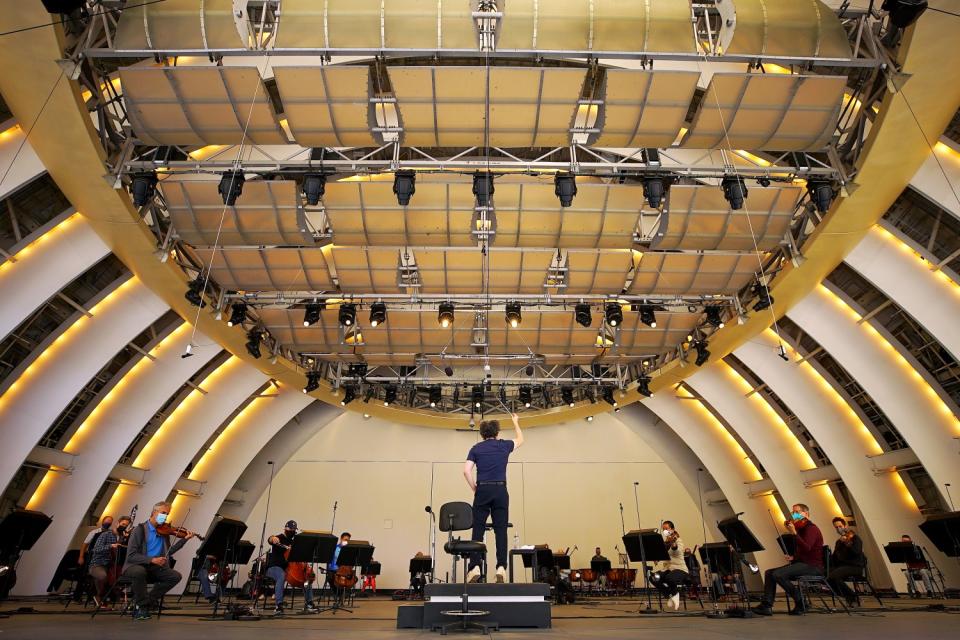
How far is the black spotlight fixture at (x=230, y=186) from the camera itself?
10828 mm

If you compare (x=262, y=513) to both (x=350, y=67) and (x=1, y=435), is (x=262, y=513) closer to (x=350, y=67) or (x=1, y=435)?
(x=1, y=435)

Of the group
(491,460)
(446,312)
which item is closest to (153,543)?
(491,460)

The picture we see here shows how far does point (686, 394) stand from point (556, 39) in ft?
57.2

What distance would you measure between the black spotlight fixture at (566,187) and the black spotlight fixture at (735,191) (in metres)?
2.82

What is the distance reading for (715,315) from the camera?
1563 centimetres

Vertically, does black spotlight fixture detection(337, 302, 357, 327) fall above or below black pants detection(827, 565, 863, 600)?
above

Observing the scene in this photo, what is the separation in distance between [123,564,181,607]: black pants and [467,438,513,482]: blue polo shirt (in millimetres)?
4742

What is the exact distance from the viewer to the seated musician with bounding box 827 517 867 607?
975 centimetres

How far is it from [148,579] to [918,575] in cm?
1868

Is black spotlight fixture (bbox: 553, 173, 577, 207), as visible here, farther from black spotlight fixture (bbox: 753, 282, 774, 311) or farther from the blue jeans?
the blue jeans

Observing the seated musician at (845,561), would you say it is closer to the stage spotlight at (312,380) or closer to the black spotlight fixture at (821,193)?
the black spotlight fixture at (821,193)

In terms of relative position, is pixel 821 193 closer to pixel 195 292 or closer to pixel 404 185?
pixel 404 185

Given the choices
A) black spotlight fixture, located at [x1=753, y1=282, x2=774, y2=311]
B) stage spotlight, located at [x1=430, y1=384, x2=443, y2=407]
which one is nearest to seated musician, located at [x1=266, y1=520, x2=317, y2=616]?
stage spotlight, located at [x1=430, y1=384, x2=443, y2=407]

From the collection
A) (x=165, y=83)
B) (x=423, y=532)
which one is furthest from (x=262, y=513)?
(x=165, y=83)
